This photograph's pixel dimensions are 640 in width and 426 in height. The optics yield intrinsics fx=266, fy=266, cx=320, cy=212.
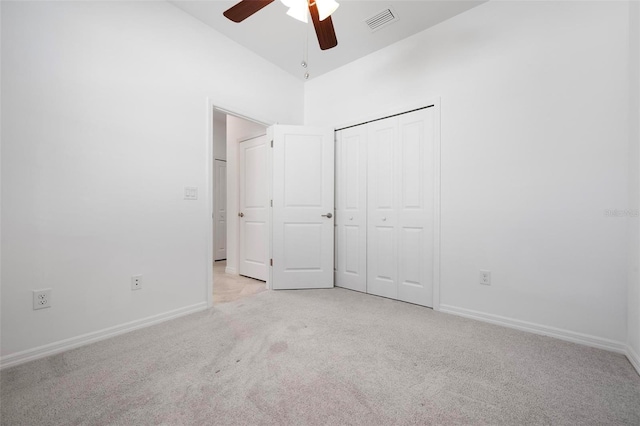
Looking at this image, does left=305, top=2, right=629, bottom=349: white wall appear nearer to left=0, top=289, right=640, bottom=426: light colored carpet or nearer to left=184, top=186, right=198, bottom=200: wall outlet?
left=0, top=289, right=640, bottom=426: light colored carpet

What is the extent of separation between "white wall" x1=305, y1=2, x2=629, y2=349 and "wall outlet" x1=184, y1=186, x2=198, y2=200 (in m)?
2.33

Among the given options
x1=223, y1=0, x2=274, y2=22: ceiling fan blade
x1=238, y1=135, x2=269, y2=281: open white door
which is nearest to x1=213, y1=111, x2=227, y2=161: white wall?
x1=238, y1=135, x2=269, y2=281: open white door

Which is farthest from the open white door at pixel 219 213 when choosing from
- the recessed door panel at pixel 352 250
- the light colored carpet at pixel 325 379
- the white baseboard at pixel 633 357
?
the white baseboard at pixel 633 357

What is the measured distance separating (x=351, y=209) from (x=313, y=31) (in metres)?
1.92

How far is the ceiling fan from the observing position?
Result: 161cm

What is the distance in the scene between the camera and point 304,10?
5.55ft

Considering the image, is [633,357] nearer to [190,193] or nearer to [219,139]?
[190,193]

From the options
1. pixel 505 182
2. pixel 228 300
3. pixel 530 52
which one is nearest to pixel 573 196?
pixel 505 182

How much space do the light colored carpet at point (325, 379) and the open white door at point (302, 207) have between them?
1.08 meters

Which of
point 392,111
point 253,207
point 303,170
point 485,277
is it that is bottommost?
point 485,277

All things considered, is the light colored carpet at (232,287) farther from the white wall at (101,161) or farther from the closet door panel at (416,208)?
the closet door panel at (416,208)

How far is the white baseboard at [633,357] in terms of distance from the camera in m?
1.57

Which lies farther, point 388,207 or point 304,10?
point 388,207

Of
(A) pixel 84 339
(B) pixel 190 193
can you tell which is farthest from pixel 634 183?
(A) pixel 84 339
